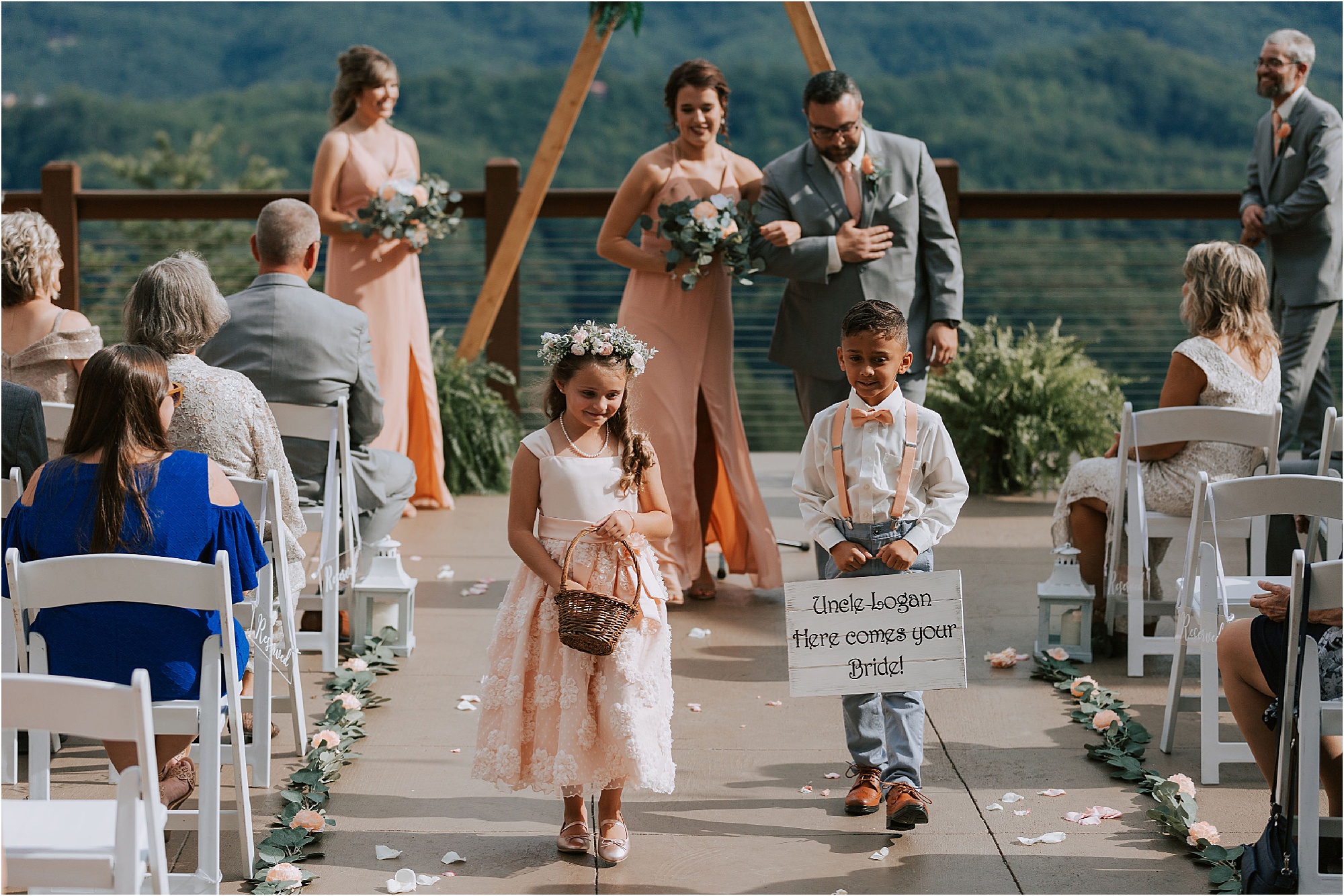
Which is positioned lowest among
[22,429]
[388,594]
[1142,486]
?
[388,594]

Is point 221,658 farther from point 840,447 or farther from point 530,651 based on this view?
point 840,447

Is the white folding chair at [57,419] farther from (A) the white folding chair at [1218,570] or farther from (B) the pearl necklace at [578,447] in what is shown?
(A) the white folding chair at [1218,570]

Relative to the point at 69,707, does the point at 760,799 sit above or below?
below

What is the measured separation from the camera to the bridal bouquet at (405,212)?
7.38 metres

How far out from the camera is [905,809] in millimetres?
3824

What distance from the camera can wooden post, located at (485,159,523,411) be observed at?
9500mm

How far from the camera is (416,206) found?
7.43m

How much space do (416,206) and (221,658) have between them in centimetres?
424

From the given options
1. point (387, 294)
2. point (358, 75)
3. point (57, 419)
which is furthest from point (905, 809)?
point (358, 75)

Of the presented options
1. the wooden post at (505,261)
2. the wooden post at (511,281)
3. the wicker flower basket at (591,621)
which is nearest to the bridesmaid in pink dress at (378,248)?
the wooden post at (505,261)

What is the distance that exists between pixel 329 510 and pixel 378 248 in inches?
115

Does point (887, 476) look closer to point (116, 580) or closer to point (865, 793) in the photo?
point (865, 793)

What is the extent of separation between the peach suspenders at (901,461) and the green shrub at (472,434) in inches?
192

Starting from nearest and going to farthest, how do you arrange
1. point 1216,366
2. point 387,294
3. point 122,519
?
point 122,519 → point 1216,366 → point 387,294
